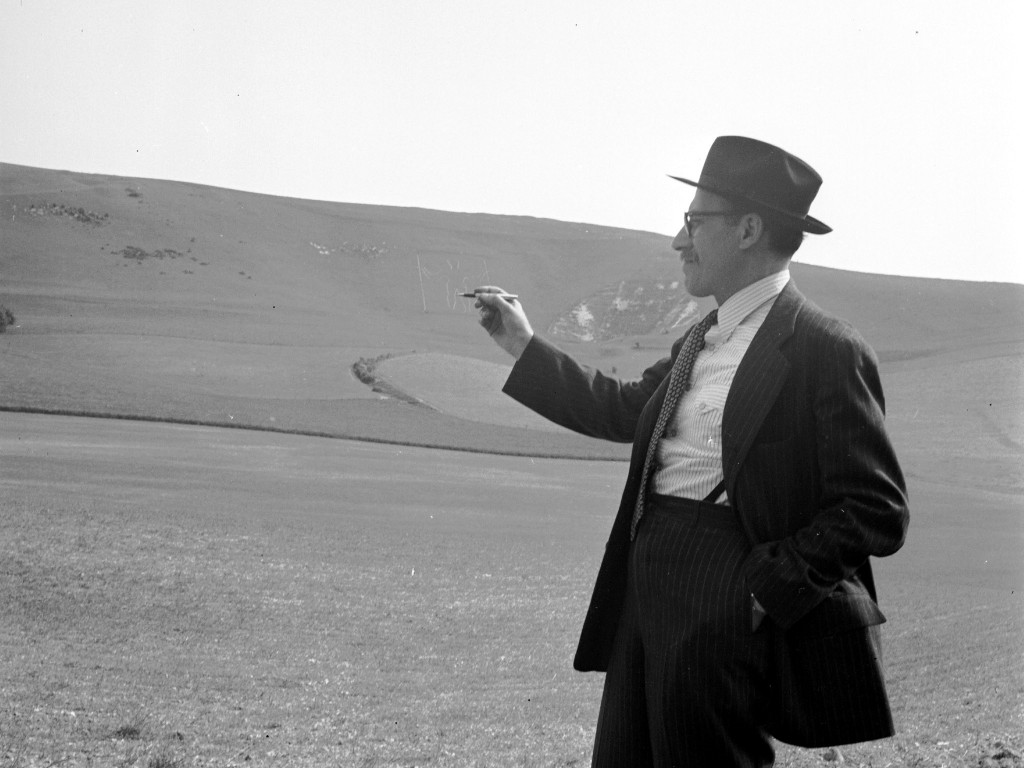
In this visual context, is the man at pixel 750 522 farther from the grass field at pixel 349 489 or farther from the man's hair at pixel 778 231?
the grass field at pixel 349 489

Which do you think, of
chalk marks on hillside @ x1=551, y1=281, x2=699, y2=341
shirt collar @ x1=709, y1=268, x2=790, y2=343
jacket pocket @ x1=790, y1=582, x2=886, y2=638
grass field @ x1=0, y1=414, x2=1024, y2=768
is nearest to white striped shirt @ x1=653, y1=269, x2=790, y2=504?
shirt collar @ x1=709, y1=268, x2=790, y2=343

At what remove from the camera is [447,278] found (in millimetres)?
20344

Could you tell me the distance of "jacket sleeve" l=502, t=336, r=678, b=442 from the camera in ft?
8.14

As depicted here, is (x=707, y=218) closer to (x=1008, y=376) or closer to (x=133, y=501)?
(x=133, y=501)

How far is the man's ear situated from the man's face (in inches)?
0.6

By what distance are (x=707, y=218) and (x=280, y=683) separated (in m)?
2.80

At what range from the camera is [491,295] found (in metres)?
2.49

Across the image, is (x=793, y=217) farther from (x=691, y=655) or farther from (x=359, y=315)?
(x=359, y=315)

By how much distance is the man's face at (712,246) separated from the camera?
218 cm

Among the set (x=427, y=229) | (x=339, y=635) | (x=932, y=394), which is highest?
(x=427, y=229)

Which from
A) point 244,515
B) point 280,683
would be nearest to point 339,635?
point 280,683

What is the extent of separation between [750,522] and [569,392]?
24.0 inches

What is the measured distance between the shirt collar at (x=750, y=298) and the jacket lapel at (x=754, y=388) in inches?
2.7

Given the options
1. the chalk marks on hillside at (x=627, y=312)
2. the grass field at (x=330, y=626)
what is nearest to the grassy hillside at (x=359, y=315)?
the chalk marks on hillside at (x=627, y=312)
